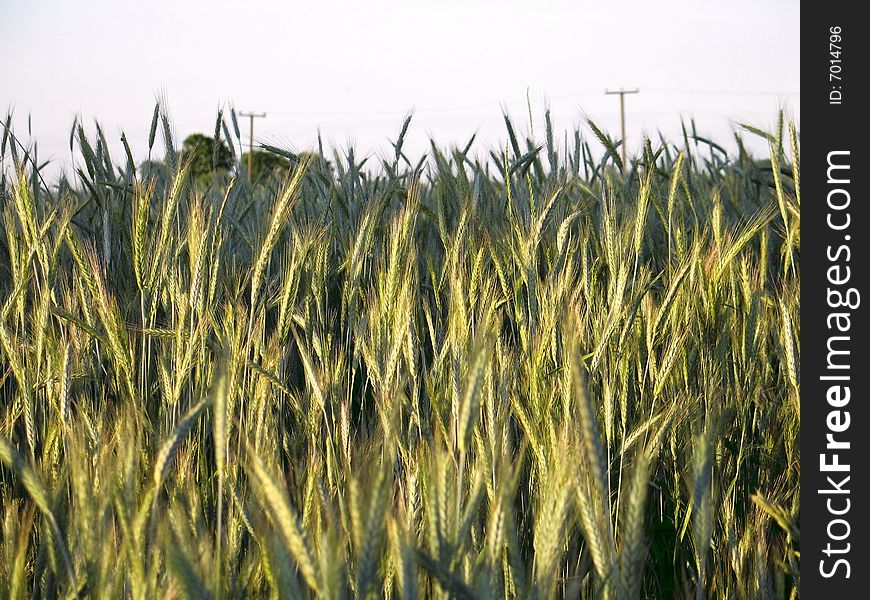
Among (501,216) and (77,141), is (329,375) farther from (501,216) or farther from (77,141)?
(77,141)

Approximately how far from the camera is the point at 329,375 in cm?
143

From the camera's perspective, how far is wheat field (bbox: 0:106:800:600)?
88 centimetres

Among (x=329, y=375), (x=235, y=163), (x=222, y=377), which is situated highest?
(x=235, y=163)

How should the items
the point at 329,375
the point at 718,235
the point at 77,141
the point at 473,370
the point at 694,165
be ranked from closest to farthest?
the point at 473,370 → the point at 329,375 → the point at 718,235 → the point at 77,141 → the point at 694,165

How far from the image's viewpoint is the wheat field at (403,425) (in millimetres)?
879

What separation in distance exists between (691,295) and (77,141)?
6.23 ft

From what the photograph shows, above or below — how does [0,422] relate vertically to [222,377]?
below

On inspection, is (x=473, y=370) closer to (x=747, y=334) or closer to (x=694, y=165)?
(x=747, y=334)

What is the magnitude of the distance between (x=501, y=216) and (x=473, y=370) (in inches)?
55.4

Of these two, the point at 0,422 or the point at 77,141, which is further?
the point at 77,141

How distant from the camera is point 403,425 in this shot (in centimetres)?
155

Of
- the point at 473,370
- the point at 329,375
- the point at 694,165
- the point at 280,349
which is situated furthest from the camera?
the point at 694,165

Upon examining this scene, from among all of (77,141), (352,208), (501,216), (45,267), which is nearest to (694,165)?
(501,216)

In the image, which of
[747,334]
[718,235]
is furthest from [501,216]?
[747,334]
